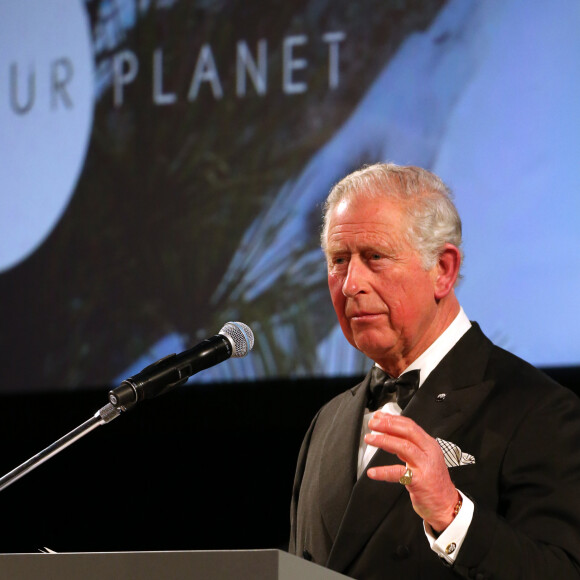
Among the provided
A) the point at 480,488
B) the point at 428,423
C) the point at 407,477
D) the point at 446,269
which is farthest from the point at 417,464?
the point at 446,269

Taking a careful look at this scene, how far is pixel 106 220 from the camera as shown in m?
4.14

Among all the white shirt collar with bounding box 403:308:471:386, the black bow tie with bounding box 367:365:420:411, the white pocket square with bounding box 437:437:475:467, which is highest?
the white shirt collar with bounding box 403:308:471:386

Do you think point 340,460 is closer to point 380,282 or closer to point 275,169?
point 380,282

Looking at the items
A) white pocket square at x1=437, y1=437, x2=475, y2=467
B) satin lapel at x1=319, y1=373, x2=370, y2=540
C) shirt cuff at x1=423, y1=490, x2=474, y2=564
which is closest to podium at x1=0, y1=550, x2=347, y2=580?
shirt cuff at x1=423, y1=490, x2=474, y2=564

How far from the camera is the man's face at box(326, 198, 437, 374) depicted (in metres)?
2.20

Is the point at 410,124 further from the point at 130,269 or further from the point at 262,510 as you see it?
the point at 262,510

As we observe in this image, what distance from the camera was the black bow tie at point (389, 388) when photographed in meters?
2.29

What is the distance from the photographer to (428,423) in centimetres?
215

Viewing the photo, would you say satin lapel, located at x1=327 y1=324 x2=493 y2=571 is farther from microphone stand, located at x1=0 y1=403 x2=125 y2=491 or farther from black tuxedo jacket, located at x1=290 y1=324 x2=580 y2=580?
microphone stand, located at x1=0 y1=403 x2=125 y2=491

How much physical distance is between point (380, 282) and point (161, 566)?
1.06 meters

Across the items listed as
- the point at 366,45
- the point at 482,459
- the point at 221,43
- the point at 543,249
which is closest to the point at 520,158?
the point at 543,249

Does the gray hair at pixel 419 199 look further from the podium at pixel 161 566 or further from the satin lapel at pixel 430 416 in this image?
the podium at pixel 161 566

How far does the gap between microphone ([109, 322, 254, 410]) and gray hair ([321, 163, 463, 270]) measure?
0.53 metres

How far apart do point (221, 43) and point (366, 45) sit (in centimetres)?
67
